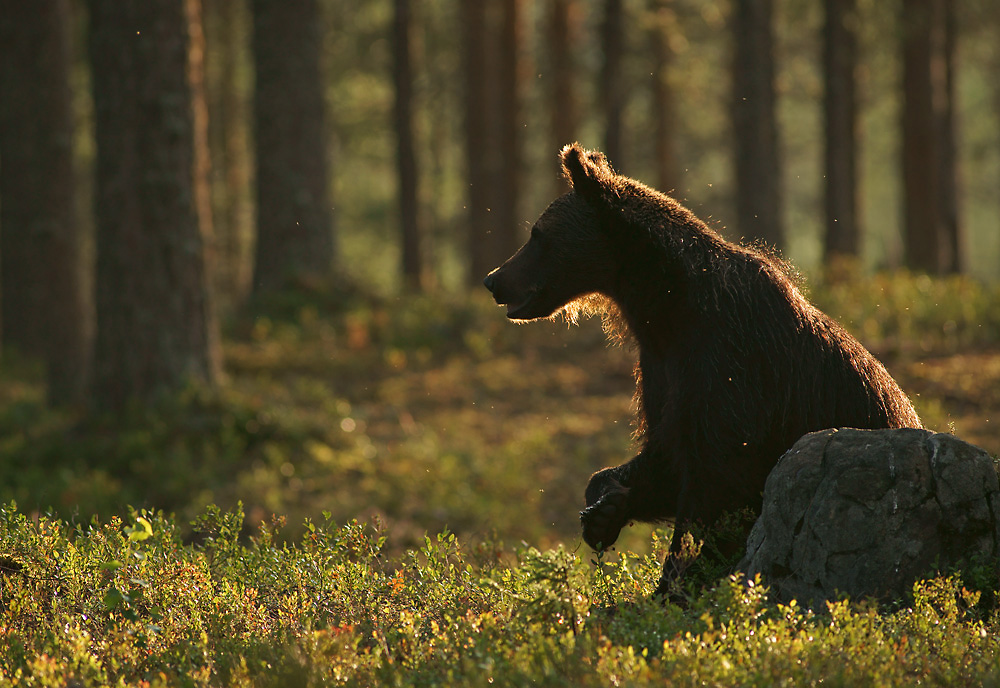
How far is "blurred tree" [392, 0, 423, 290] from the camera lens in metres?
20.7

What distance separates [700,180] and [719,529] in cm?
4303

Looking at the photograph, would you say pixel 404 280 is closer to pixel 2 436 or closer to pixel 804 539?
pixel 2 436

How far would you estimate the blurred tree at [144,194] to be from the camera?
427 inches

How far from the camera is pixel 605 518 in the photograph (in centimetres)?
482

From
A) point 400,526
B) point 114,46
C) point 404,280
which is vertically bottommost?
point 400,526

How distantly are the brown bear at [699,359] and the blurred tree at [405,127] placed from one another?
1564cm

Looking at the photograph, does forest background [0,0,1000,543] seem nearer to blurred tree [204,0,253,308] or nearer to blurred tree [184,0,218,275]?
blurred tree [184,0,218,275]

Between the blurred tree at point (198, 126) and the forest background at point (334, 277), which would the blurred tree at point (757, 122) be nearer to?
the forest background at point (334, 277)

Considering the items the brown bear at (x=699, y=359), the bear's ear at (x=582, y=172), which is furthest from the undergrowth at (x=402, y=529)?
the bear's ear at (x=582, y=172)

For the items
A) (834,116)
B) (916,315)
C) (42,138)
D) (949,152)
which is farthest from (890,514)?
(949,152)

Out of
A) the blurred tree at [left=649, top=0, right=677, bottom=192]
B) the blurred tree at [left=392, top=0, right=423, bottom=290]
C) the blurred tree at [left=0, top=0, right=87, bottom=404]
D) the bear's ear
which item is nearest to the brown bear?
the bear's ear

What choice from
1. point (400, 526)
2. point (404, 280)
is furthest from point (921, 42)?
point (400, 526)

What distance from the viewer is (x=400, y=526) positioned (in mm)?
9680

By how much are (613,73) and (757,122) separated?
3.12 metres
